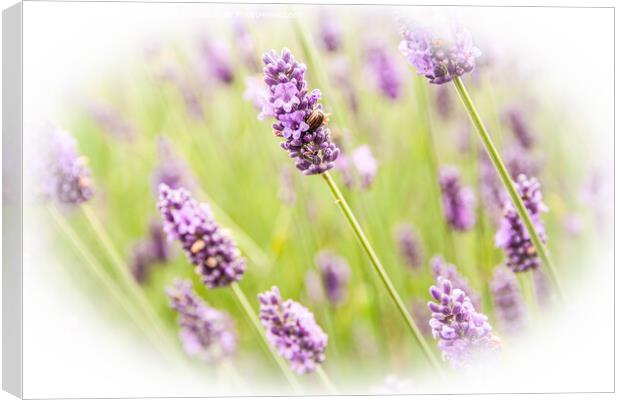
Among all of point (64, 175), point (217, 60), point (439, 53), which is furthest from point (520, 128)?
point (64, 175)

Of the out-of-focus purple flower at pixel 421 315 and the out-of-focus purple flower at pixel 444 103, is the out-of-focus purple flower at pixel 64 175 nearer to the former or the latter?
the out-of-focus purple flower at pixel 421 315

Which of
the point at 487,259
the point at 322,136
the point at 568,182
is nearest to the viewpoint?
the point at 322,136

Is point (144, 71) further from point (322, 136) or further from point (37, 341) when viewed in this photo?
point (322, 136)

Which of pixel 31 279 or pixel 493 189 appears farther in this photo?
pixel 493 189

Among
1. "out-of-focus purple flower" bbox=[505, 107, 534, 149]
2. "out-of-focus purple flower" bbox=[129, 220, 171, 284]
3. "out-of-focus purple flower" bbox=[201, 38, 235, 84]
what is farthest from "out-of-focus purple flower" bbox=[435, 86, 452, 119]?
"out-of-focus purple flower" bbox=[129, 220, 171, 284]

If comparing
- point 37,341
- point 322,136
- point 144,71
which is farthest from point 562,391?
point 144,71

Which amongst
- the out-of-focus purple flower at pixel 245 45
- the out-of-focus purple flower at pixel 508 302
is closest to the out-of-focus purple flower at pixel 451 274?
the out-of-focus purple flower at pixel 508 302

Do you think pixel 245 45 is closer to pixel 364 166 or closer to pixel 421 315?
pixel 364 166
